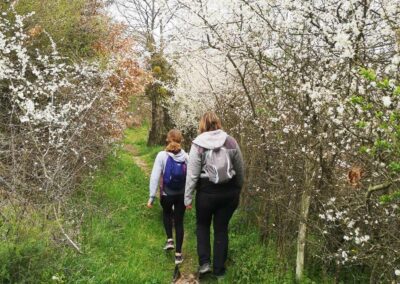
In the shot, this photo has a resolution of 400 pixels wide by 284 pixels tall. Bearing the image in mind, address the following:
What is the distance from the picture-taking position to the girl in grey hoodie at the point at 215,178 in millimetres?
5168

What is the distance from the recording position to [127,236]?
665 cm

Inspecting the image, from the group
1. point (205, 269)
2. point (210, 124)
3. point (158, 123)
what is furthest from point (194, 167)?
point (158, 123)

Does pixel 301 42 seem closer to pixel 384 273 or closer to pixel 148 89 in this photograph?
pixel 384 273

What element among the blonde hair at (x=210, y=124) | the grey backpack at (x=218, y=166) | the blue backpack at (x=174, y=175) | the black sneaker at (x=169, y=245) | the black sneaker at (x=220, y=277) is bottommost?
the black sneaker at (x=220, y=277)

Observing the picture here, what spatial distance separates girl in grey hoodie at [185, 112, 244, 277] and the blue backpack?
2.05 ft

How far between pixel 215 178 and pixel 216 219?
0.58m

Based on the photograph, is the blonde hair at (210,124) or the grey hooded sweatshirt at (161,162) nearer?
the blonde hair at (210,124)

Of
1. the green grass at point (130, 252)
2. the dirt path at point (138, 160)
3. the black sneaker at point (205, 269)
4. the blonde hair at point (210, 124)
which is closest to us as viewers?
the green grass at point (130, 252)

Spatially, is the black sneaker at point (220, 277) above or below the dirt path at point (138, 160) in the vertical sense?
below

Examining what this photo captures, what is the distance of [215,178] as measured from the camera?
16.8 ft

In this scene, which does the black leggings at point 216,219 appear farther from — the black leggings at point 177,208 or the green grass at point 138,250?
the black leggings at point 177,208

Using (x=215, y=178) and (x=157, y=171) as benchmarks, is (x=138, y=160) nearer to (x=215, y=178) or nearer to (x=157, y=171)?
(x=157, y=171)

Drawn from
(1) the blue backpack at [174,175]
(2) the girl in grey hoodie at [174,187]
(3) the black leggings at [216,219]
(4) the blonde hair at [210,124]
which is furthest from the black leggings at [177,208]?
(4) the blonde hair at [210,124]

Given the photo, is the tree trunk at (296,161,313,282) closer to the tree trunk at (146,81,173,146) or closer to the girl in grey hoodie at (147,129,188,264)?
the girl in grey hoodie at (147,129,188,264)
